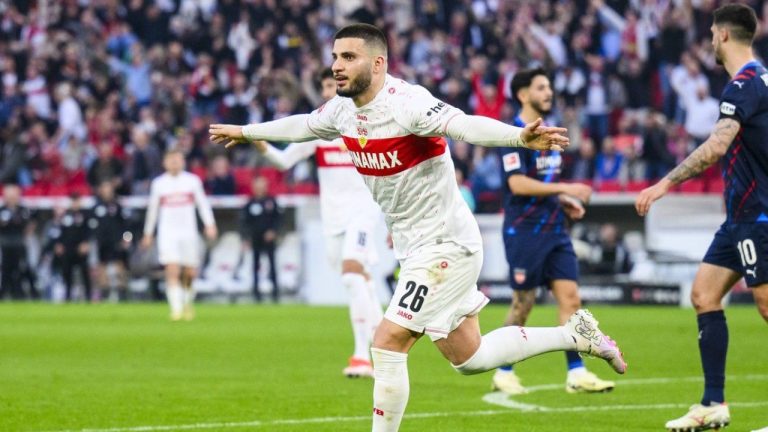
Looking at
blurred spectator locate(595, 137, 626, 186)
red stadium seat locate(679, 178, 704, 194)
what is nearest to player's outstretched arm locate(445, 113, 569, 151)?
red stadium seat locate(679, 178, 704, 194)

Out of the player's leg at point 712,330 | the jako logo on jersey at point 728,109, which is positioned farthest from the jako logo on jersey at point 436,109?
the player's leg at point 712,330

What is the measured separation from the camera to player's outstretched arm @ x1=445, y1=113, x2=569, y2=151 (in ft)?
22.1

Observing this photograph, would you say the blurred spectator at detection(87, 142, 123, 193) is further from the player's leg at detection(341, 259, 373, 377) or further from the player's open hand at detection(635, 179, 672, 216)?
the player's open hand at detection(635, 179, 672, 216)

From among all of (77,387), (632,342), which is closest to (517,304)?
(77,387)

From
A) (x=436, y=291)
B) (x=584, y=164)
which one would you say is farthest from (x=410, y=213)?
(x=584, y=164)

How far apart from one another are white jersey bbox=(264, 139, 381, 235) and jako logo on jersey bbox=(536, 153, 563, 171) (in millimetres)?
2132

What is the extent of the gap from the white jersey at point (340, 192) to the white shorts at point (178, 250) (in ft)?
30.5

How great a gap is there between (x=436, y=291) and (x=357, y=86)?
48.3 inches

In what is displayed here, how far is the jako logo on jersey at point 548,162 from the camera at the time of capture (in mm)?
10992

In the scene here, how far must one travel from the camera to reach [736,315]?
20.1 meters

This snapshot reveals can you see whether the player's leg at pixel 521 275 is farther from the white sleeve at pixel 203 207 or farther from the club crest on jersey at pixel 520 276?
the white sleeve at pixel 203 207

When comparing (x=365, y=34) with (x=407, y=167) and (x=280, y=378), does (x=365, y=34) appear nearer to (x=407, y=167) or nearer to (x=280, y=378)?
(x=407, y=167)

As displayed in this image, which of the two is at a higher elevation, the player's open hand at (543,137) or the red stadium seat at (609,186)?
the player's open hand at (543,137)

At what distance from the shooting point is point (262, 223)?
26234mm
